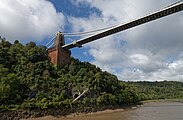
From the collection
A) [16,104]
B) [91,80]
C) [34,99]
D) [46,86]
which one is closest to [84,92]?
[91,80]

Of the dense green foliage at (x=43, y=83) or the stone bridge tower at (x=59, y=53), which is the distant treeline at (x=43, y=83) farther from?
the stone bridge tower at (x=59, y=53)

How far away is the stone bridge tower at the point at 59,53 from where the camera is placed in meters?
56.3

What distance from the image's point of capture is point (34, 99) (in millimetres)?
41250

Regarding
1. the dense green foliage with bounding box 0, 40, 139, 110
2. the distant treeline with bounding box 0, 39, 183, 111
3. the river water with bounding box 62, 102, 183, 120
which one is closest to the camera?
the distant treeline with bounding box 0, 39, 183, 111

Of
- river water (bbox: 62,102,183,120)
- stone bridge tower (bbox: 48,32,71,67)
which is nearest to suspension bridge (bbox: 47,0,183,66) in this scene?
stone bridge tower (bbox: 48,32,71,67)

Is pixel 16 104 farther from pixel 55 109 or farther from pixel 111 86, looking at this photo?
pixel 111 86

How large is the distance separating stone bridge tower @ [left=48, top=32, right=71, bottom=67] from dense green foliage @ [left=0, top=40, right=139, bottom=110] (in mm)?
1177

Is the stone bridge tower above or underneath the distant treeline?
above

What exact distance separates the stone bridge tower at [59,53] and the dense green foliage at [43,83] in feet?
3.86

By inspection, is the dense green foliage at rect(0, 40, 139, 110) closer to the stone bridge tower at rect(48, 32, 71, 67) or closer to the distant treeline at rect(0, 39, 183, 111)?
the distant treeline at rect(0, 39, 183, 111)

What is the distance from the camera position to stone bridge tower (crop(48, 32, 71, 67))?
5630 cm

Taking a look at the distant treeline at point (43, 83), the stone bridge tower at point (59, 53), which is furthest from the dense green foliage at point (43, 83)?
the stone bridge tower at point (59, 53)

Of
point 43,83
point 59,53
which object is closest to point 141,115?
point 43,83

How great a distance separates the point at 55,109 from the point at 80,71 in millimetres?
16286
